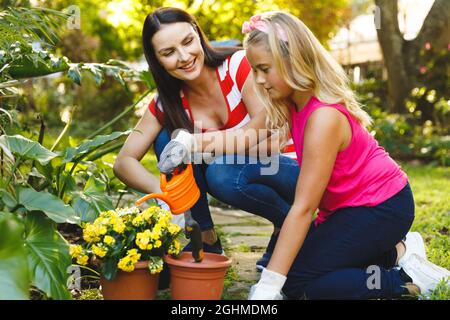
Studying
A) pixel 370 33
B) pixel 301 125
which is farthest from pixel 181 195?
pixel 370 33

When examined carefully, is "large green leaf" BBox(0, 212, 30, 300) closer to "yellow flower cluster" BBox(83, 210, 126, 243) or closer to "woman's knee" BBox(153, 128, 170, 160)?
"yellow flower cluster" BBox(83, 210, 126, 243)

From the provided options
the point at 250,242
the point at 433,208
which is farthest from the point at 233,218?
the point at 433,208

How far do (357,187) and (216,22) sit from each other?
18.7 ft

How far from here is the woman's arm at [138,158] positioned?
2.38 meters

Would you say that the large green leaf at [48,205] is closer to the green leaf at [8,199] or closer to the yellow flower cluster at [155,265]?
the green leaf at [8,199]

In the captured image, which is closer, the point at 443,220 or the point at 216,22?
the point at 443,220

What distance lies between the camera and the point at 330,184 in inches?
83.0

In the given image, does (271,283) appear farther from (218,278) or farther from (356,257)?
(356,257)

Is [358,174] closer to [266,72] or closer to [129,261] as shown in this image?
[266,72]

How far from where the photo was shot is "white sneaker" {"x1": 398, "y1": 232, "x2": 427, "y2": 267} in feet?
7.12

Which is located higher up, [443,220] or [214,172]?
[214,172]

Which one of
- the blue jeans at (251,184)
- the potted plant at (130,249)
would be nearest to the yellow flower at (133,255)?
the potted plant at (130,249)

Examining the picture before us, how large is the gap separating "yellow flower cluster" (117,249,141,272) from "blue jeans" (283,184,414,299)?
538 millimetres

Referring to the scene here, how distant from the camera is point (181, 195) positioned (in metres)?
1.92
